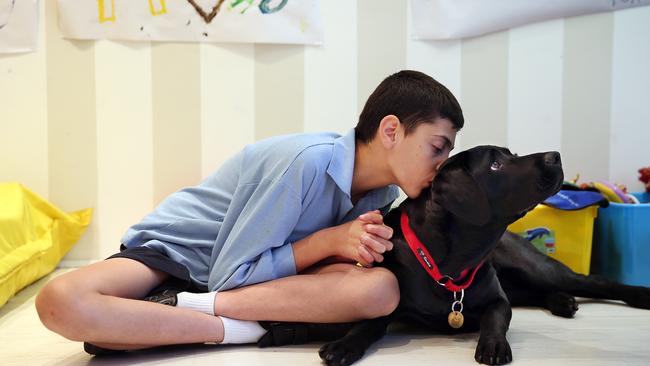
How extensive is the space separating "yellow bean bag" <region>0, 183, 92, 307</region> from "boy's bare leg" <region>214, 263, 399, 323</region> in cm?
69

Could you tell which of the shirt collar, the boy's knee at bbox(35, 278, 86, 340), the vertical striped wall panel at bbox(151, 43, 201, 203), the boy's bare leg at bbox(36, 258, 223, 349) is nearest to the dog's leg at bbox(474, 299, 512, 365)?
the shirt collar

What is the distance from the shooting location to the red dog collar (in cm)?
128

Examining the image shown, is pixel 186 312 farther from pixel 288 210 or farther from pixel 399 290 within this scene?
pixel 399 290

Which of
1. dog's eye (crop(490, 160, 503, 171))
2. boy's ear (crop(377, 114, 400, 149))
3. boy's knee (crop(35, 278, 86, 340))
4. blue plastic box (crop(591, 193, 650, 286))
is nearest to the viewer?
boy's knee (crop(35, 278, 86, 340))

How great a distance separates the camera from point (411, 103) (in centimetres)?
133

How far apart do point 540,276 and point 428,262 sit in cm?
52

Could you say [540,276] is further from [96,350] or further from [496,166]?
[96,350]

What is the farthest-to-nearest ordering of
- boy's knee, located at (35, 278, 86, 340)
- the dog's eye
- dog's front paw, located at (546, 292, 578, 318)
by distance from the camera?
dog's front paw, located at (546, 292, 578, 318), the dog's eye, boy's knee, located at (35, 278, 86, 340)

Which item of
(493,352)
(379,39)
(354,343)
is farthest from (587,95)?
(354,343)

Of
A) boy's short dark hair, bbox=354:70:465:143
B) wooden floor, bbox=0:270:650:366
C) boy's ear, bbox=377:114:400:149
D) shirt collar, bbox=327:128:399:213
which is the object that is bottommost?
wooden floor, bbox=0:270:650:366

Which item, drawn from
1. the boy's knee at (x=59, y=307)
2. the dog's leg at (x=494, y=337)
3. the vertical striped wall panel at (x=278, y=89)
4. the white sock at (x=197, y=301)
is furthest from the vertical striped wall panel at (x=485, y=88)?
the boy's knee at (x=59, y=307)

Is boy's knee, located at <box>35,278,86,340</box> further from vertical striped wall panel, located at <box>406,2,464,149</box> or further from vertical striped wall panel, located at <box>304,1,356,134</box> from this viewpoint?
vertical striped wall panel, located at <box>406,2,464,149</box>

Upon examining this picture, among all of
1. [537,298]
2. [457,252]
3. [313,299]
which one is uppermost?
[457,252]

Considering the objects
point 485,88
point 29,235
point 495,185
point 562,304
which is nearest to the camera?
point 495,185
